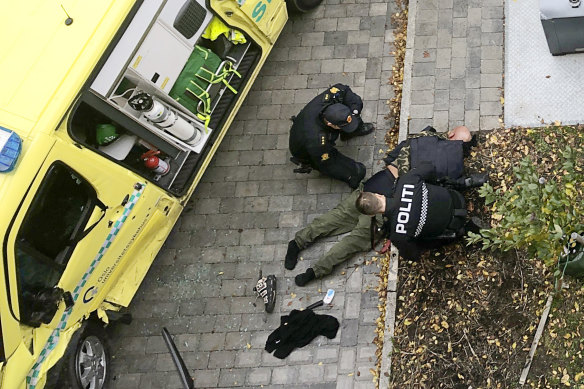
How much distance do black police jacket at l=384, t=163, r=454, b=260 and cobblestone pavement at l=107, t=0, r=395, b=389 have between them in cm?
78

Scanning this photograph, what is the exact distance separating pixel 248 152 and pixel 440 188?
2381 mm

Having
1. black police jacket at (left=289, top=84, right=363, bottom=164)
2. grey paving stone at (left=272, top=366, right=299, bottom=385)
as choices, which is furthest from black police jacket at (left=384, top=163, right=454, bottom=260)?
grey paving stone at (left=272, top=366, right=299, bottom=385)

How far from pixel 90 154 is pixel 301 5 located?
3.32 metres

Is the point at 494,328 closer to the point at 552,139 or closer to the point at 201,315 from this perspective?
the point at 552,139

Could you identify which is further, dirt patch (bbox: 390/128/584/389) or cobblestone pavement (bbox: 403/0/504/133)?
cobblestone pavement (bbox: 403/0/504/133)

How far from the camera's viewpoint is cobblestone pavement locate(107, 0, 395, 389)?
20.0ft

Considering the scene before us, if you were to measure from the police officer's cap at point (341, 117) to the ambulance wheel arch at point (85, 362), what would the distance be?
2967mm

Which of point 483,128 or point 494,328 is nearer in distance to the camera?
point 494,328

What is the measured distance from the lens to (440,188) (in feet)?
18.5

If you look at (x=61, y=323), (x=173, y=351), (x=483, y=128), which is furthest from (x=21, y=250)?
(x=483, y=128)

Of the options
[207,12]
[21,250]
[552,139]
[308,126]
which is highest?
[207,12]

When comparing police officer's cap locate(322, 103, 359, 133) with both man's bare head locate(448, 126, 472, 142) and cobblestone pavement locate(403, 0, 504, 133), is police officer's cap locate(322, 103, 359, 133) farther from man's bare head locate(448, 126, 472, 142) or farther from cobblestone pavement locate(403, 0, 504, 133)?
man's bare head locate(448, 126, 472, 142)

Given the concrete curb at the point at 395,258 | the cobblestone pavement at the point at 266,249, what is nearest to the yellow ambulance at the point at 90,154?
the cobblestone pavement at the point at 266,249

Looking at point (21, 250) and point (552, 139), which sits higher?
point (21, 250)
